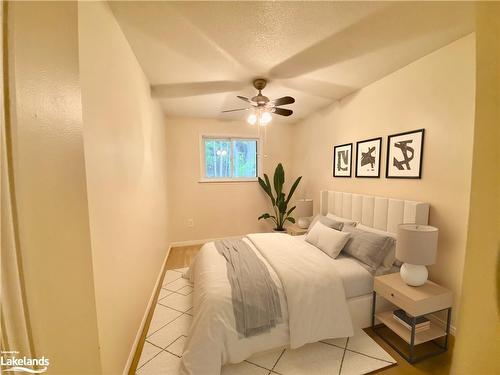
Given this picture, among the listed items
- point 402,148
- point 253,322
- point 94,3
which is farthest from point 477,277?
point 402,148

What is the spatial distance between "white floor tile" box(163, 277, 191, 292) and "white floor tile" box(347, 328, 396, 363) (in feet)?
6.23

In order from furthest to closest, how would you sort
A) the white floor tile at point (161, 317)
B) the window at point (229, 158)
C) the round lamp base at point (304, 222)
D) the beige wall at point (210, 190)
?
1. the window at point (229, 158)
2. the beige wall at point (210, 190)
3. the round lamp base at point (304, 222)
4. the white floor tile at point (161, 317)

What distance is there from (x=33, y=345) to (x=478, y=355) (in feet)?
2.67

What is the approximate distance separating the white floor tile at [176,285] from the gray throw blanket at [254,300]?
113cm

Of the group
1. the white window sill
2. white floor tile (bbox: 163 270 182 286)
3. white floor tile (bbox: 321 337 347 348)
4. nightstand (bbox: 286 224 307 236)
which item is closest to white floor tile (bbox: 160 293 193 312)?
white floor tile (bbox: 163 270 182 286)

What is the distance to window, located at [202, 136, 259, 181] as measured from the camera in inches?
163

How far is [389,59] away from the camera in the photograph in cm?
197

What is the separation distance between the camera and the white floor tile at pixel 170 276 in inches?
107

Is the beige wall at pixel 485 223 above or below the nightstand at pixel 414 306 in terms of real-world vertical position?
above

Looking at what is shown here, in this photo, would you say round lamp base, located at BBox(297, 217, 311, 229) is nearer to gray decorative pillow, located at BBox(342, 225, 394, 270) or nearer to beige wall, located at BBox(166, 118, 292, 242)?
beige wall, located at BBox(166, 118, 292, 242)

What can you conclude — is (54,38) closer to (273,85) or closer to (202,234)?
(273,85)

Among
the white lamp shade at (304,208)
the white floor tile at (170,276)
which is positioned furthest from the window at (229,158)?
the white floor tile at (170,276)

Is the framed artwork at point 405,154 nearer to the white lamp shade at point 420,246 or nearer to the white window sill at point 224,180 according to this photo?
the white lamp shade at point 420,246

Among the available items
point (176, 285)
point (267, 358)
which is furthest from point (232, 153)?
point (267, 358)
